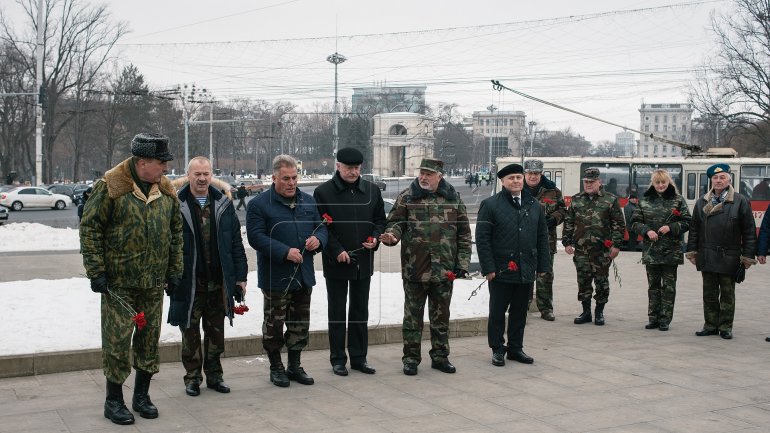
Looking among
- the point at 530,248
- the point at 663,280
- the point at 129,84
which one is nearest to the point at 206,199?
the point at 530,248

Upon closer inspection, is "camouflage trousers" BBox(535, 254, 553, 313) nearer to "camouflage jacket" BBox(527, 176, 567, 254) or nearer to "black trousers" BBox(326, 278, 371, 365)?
"camouflage jacket" BBox(527, 176, 567, 254)

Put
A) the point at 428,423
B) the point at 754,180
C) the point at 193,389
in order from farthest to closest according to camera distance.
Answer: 1. the point at 754,180
2. the point at 193,389
3. the point at 428,423

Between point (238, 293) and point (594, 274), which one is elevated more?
point (238, 293)

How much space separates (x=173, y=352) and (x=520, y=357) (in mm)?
3339

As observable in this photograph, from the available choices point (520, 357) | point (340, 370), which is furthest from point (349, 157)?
point (520, 357)

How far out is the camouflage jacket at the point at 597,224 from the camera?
33.8 ft

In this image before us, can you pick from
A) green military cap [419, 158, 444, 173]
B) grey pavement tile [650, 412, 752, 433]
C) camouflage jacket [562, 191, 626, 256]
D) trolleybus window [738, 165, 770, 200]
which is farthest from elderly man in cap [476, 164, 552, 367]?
trolleybus window [738, 165, 770, 200]

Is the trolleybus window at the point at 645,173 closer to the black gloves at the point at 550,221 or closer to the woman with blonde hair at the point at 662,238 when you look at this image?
the black gloves at the point at 550,221

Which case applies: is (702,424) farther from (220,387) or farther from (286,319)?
(220,387)

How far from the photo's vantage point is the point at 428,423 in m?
6.05

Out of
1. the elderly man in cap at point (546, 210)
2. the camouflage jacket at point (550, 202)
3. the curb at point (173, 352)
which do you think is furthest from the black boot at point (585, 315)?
the curb at point (173, 352)

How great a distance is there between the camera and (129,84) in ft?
150

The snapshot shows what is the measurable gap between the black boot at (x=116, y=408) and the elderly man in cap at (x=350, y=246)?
216cm

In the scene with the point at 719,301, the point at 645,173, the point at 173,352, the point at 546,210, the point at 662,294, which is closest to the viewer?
the point at 173,352
